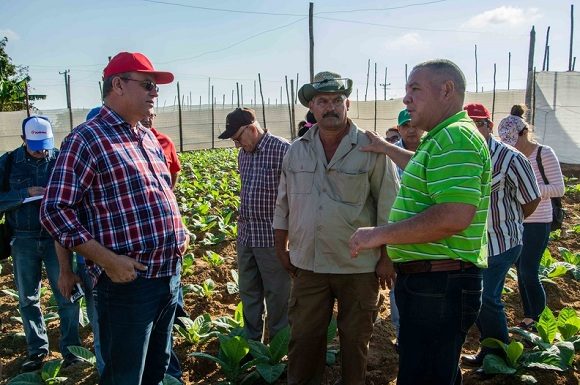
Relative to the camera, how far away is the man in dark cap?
4145 millimetres

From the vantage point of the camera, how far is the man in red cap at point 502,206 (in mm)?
3486

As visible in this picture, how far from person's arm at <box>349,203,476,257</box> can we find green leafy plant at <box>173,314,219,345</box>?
2.45 m

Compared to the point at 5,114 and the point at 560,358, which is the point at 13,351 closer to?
the point at 560,358

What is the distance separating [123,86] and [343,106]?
1303 millimetres

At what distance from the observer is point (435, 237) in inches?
87.7

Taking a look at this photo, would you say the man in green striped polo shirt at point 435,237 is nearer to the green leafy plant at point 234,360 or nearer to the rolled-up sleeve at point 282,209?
the rolled-up sleeve at point 282,209

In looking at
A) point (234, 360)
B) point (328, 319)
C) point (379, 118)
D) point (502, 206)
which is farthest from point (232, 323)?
point (379, 118)

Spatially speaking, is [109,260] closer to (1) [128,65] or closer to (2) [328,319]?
(1) [128,65]

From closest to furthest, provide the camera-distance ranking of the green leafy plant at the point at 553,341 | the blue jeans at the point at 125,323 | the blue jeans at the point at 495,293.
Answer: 1. the blue jeans at the point at 125,323
2. the blue jeans at the point at 495,293
3. the green leafy plant at the point at 553,341

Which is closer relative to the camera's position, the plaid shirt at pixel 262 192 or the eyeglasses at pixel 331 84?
the eyeglasses at pixel 331 84

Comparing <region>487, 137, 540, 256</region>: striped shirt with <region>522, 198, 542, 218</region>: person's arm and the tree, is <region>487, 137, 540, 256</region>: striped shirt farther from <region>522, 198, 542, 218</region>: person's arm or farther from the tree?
the tree

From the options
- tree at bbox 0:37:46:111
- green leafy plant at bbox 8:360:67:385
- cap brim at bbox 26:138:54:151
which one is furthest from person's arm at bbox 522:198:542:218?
tree at bbox 0:37:46:111

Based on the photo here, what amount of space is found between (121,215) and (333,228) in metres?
1.23

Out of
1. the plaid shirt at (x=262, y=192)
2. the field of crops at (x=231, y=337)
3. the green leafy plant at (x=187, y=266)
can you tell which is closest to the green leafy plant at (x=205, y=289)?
the field of crops at (x=231, y=337)
